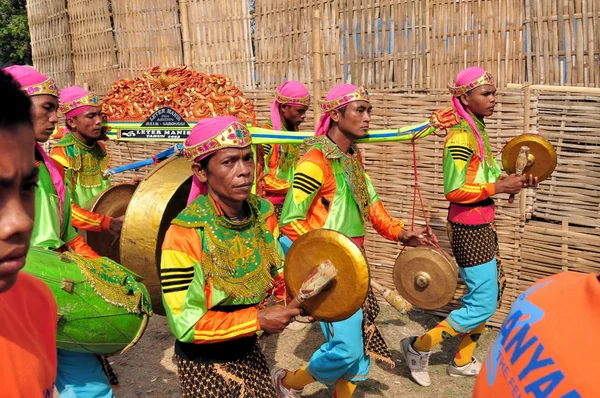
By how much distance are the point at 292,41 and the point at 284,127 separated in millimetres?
1221

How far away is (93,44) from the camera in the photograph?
29.3ft

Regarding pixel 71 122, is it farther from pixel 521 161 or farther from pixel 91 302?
pixel 521 161

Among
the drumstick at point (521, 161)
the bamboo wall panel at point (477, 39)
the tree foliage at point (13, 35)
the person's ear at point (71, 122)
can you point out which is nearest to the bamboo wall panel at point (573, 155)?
the bamboo wall panel at point (477, 39)

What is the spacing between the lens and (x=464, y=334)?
4.97m

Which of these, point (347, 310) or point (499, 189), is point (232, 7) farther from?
point (347, 310)

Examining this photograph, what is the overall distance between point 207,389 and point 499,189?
2.84 metres

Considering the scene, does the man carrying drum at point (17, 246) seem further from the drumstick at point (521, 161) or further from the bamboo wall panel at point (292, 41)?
the bamboo wall panel at point (292, 41)

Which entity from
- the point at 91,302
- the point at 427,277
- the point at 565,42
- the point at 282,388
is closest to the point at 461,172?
the point at 427,277

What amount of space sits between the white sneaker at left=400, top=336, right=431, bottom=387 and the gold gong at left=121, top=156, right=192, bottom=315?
85.6 inches

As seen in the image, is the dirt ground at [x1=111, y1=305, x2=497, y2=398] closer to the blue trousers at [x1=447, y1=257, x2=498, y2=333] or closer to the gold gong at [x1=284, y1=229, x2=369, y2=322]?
the blue trousers at [x1=447, y1=257, x2=498, y2=333]

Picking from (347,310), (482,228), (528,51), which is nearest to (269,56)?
(528,51)

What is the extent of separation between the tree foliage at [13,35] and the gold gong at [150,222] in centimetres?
2083

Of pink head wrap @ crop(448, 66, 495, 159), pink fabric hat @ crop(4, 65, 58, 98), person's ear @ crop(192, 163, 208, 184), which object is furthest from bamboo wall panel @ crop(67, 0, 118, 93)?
person's ear @ crop(192, 163, 208, 184)

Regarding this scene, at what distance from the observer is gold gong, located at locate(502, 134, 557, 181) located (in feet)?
15.0
